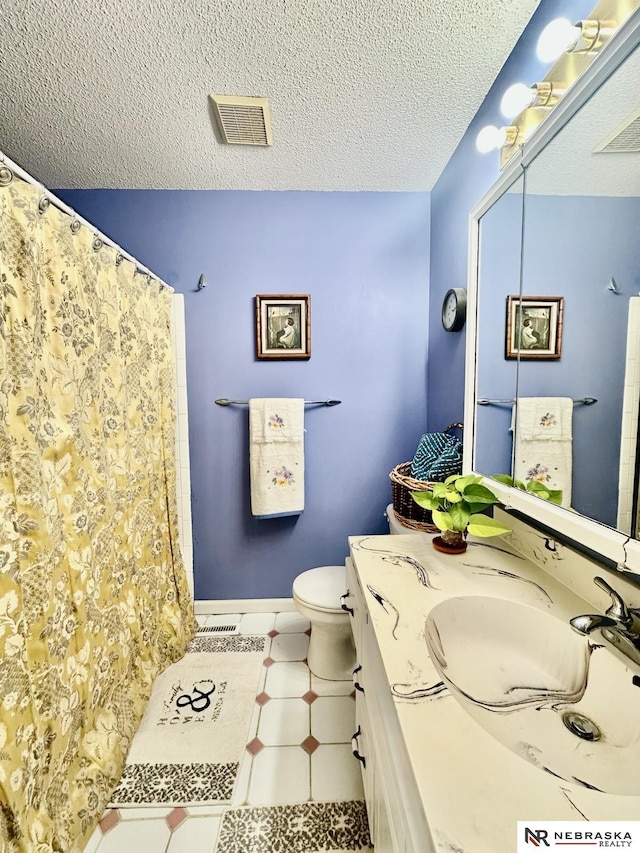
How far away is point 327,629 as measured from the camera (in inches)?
57.7

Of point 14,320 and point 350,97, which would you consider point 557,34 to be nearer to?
point 350,97

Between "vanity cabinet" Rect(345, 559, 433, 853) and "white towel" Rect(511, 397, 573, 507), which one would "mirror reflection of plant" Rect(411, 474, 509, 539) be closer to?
"white towel" Rect(511, 397, 573, 507)

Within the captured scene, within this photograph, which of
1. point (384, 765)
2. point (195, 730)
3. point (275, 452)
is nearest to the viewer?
point (384, 765)

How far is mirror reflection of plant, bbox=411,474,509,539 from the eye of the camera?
938mm

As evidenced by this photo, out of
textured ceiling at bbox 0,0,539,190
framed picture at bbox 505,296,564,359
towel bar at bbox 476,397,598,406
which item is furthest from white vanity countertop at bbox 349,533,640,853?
textured ceiling at bbox 0,0,539,190

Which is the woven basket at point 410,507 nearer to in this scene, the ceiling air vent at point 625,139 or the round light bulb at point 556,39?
the ceiling air vent at point 625,139

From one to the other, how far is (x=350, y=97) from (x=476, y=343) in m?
1.01

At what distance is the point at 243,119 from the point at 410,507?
5.53ft

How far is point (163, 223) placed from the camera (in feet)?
5.85

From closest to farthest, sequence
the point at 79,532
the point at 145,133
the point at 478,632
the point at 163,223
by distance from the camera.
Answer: the point at 478,632 < the point at 79,532 < the point at 145,133 < the point at 163,223

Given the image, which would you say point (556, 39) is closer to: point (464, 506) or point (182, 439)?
point (464, 506)

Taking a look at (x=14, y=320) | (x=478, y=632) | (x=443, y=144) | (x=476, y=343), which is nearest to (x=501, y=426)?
(x=476, y=343)

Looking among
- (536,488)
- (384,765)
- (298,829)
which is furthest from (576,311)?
(298,829)

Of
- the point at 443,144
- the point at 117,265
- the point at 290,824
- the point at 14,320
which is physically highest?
the point at 443,144
